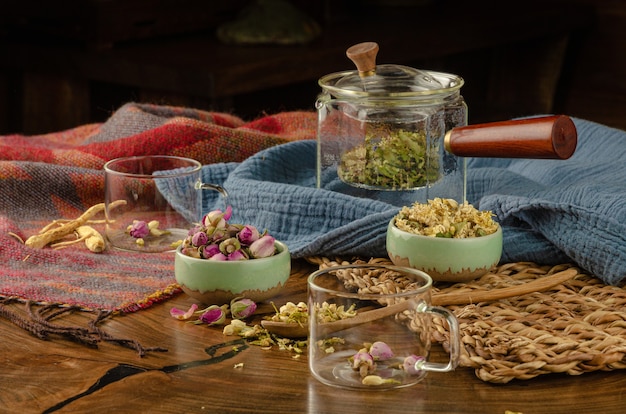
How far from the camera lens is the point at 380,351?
850 mm

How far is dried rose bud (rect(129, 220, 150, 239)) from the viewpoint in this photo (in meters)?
1.23

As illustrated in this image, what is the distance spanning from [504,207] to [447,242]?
163 millimetres

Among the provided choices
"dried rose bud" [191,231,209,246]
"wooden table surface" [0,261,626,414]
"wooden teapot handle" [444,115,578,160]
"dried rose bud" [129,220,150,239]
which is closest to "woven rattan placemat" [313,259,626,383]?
"wooden table surface" [0,261,626,414]

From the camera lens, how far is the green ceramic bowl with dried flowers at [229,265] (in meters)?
1.02

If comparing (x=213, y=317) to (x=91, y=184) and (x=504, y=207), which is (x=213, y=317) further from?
(x=91, y=184)

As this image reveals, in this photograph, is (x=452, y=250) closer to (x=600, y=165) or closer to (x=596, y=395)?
(x=596, y=395)

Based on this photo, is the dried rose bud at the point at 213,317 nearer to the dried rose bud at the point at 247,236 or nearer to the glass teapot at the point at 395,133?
the dried rose bud at the point at 247,236

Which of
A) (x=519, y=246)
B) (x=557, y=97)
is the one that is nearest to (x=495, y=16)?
(x=557, y=97)

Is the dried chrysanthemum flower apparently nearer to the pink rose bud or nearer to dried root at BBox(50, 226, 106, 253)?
the pink rose bud

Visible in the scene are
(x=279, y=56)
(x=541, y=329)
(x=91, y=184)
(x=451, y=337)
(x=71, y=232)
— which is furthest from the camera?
(x=279, y=56)

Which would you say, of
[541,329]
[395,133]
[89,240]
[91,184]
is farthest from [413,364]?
[91,184]

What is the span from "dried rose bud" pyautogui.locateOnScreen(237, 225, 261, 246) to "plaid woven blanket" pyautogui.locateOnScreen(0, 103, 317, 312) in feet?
0.37

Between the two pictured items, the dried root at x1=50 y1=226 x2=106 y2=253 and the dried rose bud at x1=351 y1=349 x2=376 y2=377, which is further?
the dried root at x1=50 y1=226 x2=106 y2=253

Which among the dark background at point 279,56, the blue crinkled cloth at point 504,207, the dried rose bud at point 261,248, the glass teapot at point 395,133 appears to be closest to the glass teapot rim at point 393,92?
the glass teapot at point 395,133
